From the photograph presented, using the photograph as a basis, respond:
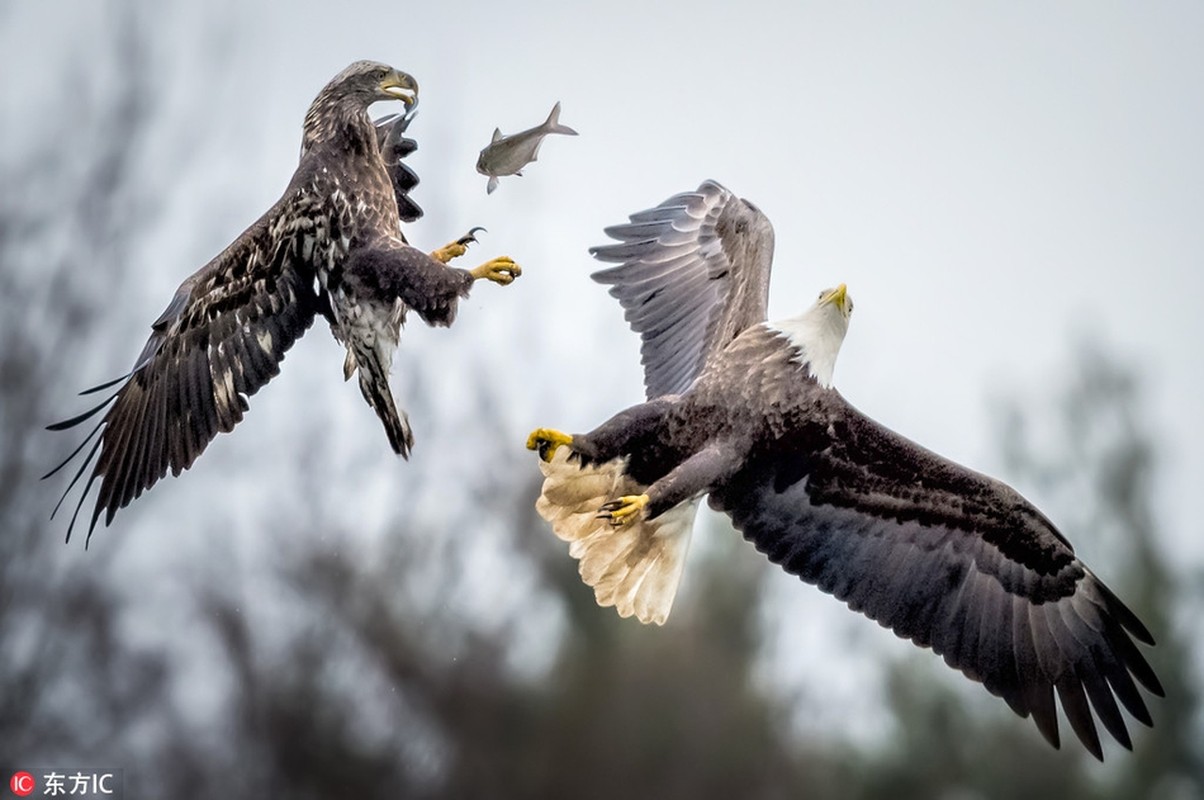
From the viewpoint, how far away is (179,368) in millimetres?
8312

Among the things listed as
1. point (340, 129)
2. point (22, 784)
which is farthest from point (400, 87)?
point (22, 784)

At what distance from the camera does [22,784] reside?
1788cm

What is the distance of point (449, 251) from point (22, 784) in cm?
1108

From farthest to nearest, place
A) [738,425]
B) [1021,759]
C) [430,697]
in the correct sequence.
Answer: [1021,759], [430,697], [738,425]

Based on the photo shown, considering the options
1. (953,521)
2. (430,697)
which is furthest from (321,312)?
(430,697)

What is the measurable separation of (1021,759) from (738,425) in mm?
15154

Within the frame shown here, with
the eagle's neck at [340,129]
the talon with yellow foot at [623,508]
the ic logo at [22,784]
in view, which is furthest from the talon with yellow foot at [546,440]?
the ic logo at [22,784]

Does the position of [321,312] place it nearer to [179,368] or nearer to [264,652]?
[179,368]

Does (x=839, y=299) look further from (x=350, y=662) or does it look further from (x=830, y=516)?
(x=350, y=662)

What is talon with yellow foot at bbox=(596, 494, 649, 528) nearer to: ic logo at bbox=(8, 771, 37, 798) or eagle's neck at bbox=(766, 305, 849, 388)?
eagle's neck at bbox=(766, 305, 849, 388)

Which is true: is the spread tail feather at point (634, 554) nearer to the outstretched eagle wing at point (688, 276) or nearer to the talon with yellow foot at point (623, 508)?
the talon with yellow foot at point (623, 508)

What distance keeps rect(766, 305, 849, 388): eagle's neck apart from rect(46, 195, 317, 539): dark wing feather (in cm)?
167

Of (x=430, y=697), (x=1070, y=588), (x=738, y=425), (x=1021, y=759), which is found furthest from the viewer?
(x=1021, y=759)

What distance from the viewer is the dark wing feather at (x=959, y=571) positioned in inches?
320
